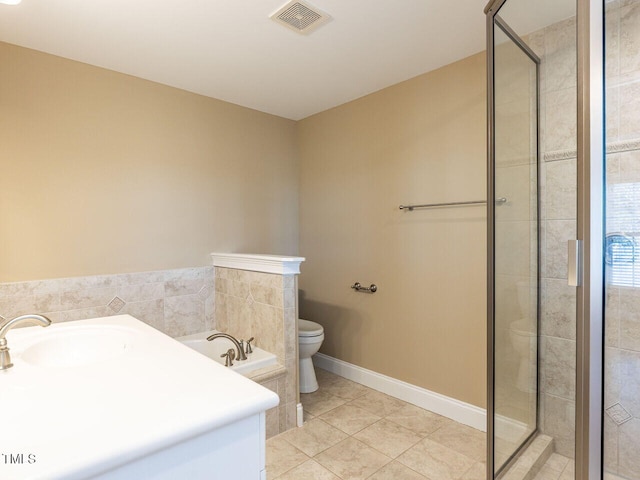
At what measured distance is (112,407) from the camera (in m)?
0.84

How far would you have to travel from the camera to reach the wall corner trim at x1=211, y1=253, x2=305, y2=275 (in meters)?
2.19

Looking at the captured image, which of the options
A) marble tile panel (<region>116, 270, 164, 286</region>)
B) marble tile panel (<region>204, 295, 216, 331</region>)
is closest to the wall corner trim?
marble tile panel (<region>204, 295, 216, 331</region>)

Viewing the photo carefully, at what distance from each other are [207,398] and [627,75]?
2023 mm

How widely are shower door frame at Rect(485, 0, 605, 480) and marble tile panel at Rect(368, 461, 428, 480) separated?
953 millimetres

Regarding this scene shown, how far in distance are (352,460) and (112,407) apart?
1.49 meters

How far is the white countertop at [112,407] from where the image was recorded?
67 centimetres

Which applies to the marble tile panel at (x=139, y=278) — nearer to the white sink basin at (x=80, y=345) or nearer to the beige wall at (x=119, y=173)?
the beige wall at (x=119, y=173)

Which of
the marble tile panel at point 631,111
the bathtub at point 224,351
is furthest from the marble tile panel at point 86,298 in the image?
the marble tile panel at point 631,111

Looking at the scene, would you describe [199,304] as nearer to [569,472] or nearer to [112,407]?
[112,407]

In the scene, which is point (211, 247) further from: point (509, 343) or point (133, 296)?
point (509, 343)

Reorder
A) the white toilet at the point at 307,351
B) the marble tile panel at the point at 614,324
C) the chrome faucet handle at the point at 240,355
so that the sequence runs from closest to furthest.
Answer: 1. the marble tile panel at the point at 614,324
2. the chrome faucet handle at the point at 240,355
3. the white toilet at the point at 307,351

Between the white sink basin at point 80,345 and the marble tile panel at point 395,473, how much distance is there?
1358 mm

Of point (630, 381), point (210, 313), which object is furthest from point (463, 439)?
point (210, 313)

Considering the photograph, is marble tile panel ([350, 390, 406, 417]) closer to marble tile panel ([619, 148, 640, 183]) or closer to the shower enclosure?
the shower enclosure
